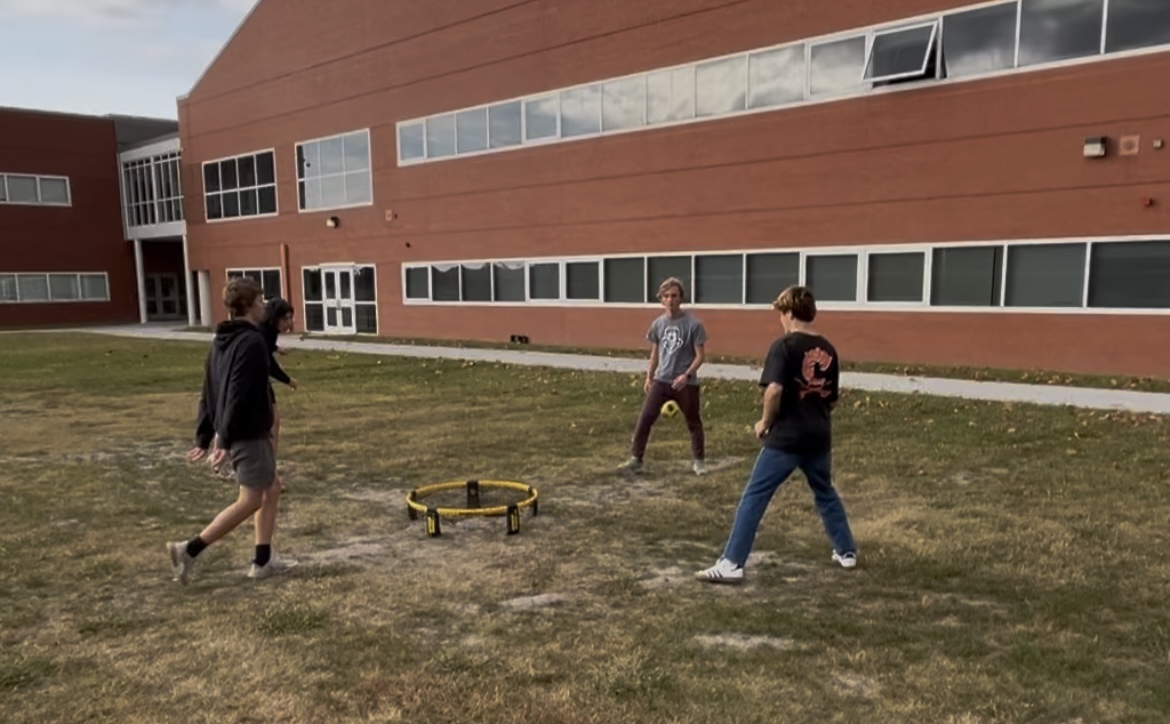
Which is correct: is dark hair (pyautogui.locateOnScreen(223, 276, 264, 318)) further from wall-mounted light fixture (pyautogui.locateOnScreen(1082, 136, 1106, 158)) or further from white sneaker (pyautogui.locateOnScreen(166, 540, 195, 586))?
wall-mounted light fixture (pyautogui.locateOnScreen(1082, 136, 1106, 158))

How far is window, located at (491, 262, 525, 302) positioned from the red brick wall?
2652cm

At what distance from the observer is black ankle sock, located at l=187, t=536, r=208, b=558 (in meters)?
5.20

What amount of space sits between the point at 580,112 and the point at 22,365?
48.3 ft

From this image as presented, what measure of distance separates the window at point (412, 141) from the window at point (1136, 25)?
18.1 metres

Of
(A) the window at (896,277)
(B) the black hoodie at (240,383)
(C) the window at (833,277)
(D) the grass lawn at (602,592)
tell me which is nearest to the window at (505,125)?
(C) the window at (833,277)

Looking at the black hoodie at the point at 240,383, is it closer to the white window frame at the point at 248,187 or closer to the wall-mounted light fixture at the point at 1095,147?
the wall-mounted light fixture at the point at 1095,147

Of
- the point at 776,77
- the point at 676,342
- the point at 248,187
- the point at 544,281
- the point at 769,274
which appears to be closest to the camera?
the point at 676,342

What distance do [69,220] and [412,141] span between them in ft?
78.7

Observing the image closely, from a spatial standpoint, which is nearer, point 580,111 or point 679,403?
point 679,403

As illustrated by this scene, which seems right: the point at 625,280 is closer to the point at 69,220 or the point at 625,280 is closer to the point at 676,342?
the point at 676,342

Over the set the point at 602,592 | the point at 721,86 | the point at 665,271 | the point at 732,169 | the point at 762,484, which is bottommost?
the point at 602,592

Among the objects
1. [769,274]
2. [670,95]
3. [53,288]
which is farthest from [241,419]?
[53,288]

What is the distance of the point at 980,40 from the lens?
1562 centimetres

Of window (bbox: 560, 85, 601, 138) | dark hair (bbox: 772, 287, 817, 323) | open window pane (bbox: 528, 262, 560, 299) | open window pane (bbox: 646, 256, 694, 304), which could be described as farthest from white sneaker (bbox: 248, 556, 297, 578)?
open window pane (bbox: 528, 262, 560, 299)
